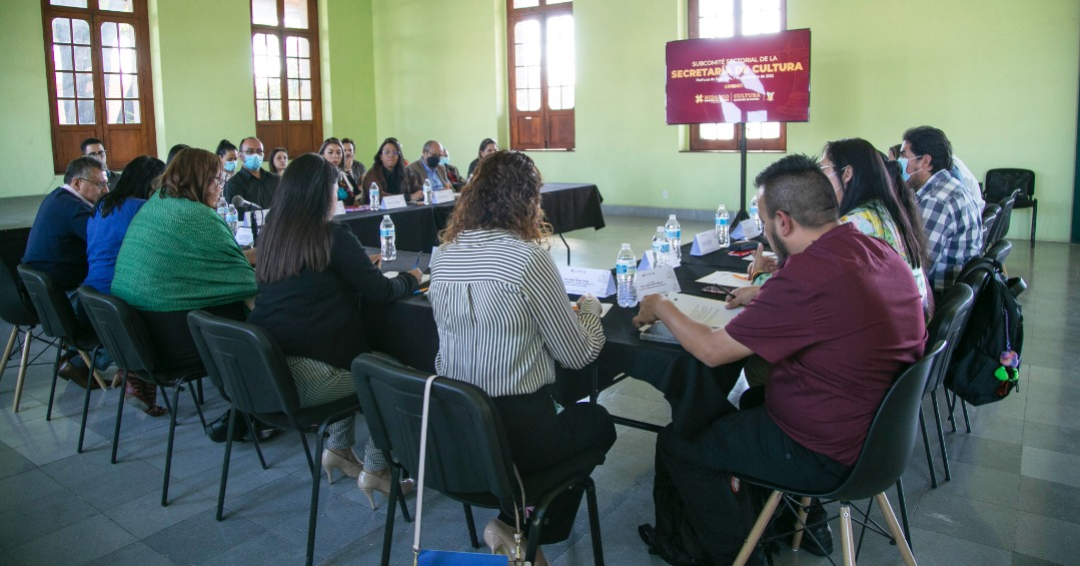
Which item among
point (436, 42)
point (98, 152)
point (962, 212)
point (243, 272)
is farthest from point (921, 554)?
point (436, 42)

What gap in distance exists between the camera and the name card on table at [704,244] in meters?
3.32

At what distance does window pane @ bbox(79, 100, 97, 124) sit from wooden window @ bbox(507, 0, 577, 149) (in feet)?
17.3

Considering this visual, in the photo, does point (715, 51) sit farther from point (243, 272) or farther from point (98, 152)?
point (243, 272)

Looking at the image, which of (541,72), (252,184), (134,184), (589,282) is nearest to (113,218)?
(134,184)

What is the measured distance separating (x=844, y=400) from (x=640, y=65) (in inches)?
337

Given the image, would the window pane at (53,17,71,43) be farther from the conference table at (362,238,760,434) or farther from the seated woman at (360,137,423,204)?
the conference table at (362,238,760,434)

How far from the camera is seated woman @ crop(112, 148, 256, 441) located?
109 inches

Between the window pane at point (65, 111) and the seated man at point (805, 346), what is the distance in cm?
1003

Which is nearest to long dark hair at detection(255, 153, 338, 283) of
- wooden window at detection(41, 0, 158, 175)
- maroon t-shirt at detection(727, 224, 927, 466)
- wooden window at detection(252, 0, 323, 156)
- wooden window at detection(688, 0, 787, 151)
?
maroon t-shirt at detection(727, 224, 927, 466)

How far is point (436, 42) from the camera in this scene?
1158 centimetres

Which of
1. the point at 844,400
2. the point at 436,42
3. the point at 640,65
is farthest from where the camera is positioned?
the point at 436,42

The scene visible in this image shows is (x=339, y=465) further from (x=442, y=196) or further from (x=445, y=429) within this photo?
(x=442, y=196)

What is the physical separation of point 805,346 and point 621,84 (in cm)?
869

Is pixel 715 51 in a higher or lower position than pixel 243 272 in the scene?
higher
